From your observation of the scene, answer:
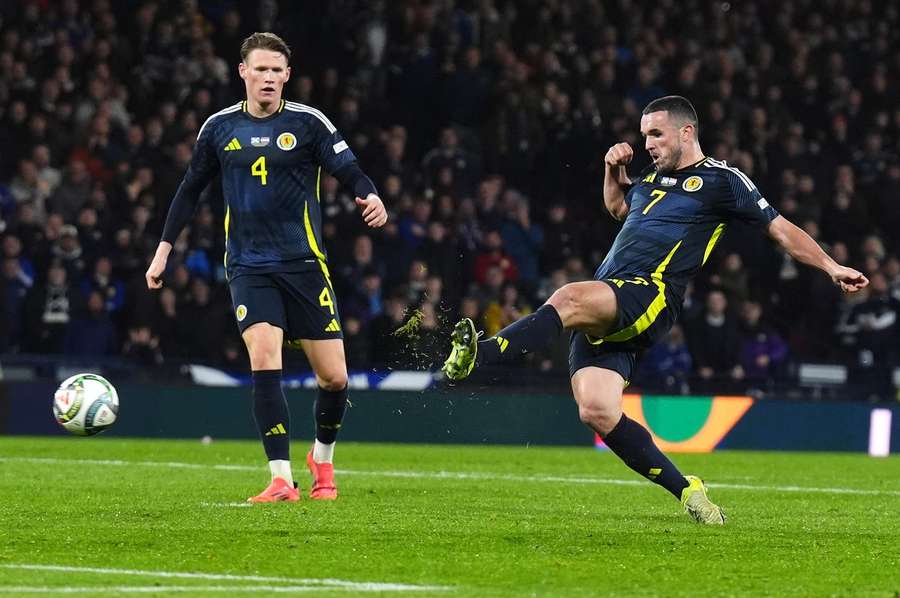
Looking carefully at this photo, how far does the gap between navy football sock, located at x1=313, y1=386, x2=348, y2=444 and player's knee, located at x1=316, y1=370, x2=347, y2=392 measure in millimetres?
40

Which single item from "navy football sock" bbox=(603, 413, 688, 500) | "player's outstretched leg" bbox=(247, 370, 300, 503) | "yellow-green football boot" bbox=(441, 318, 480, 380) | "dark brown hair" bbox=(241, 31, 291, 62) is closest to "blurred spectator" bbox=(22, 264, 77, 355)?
"player's outstretched leg" bbox=(247, 370, 300, 503)

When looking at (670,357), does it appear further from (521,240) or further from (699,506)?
(699,506)

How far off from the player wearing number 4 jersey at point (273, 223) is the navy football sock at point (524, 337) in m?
1.51

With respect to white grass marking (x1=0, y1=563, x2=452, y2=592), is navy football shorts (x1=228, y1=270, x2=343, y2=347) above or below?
above

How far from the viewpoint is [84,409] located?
923 centimetres

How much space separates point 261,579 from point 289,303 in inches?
135

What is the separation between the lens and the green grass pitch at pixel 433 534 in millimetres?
6047

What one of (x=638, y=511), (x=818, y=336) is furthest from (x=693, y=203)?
(x=818, y=336)

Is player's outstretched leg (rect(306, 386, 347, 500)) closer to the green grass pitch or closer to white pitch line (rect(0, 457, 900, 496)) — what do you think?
the green grass pitch

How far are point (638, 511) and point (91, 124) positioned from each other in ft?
32.7

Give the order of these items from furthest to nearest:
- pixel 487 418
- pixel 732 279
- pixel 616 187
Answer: pixel 732 279 → pixel 487 418 → pixel 616 187

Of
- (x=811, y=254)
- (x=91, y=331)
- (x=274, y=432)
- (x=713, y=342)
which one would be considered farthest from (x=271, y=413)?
(x=713, y=342)

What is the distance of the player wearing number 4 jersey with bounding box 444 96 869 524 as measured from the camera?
8.31 m

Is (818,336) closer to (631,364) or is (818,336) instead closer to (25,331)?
(25,331)
